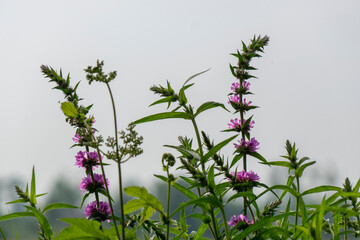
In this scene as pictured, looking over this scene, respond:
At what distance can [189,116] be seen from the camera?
154 cm

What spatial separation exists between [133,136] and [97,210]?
0.43 metres

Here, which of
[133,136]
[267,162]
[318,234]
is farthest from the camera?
[267,162]

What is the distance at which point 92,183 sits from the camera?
1629mm

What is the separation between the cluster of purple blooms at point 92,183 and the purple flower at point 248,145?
1.64 ft

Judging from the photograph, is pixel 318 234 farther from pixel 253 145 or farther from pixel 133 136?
pixel 253 145

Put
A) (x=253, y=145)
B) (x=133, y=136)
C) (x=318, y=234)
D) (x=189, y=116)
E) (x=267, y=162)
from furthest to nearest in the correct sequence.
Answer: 1. (x=253, y=145)
2. (x=267, y=162)
3. (x=189, y=116)
4. (x=133, y=136)
5. (x=318, y=234)

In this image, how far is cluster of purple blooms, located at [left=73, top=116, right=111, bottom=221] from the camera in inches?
63.1

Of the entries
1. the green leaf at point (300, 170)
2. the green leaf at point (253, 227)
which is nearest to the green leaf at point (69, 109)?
the green leaf at point (253, 227)

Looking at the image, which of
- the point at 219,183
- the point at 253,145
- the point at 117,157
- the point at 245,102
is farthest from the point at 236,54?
the point at 117,157

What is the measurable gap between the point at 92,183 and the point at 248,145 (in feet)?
1.89

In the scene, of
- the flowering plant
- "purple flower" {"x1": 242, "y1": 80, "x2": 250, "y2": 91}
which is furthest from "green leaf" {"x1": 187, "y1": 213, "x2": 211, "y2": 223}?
"purple flower" {"x1": 242, "y1": 80, "x2": 250, "y2": 91}

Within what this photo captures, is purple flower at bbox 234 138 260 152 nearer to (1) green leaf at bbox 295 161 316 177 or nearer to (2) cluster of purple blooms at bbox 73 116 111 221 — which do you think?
(1) green leaf at bbox 295 161 316 177

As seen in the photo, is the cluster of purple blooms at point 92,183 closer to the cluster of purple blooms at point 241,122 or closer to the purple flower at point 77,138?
the purple flower at point 77,138

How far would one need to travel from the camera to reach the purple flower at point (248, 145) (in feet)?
5.90
